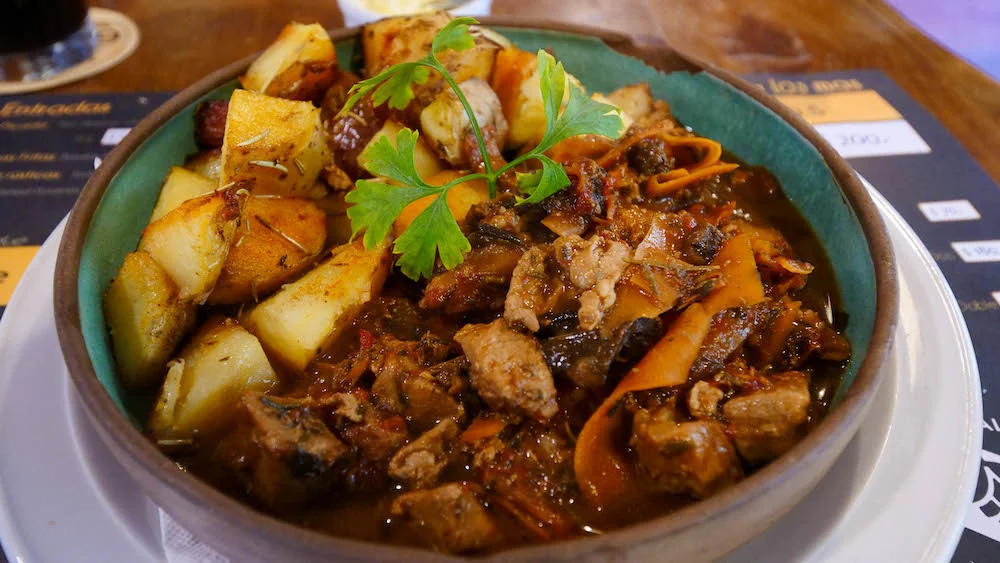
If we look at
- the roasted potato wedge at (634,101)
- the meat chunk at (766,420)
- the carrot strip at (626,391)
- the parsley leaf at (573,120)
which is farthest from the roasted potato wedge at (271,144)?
the meat chunk at (766,420)

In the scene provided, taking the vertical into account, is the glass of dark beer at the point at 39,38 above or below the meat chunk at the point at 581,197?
below

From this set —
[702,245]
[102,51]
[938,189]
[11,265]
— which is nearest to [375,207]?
[702,245]

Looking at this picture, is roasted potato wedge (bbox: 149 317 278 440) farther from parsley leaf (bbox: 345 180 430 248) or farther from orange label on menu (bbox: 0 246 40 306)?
orange label on menu (bbox: 0 246 40 306)

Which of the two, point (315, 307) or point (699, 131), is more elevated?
point (699, 131)

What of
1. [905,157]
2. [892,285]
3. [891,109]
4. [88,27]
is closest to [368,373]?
[892,285]

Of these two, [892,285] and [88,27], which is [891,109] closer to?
[892,285]

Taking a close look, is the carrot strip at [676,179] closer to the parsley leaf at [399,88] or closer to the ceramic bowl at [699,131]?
the ceramic bowl at [699,131]

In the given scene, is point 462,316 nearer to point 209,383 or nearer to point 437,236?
point 437,236
